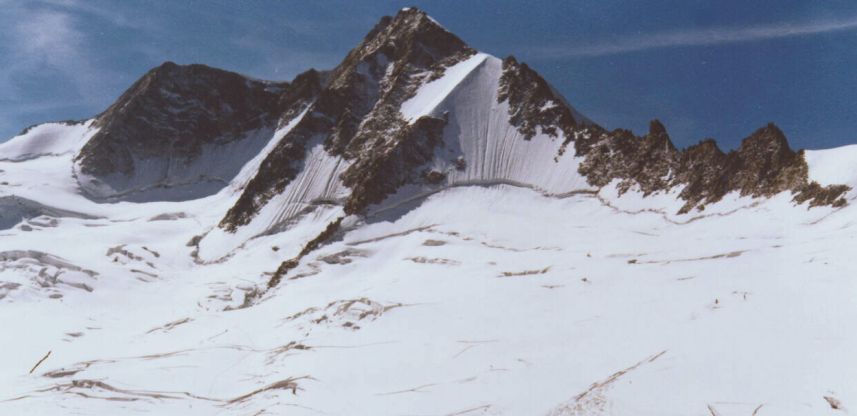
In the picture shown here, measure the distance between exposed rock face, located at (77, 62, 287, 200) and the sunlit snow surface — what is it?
4153 cm

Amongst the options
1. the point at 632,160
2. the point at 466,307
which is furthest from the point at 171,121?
the point at 466,307

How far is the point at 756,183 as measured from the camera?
35.7 metres

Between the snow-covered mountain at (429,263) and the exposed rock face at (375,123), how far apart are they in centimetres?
33

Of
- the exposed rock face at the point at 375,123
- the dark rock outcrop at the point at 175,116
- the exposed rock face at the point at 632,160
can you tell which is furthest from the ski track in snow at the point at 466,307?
the dark rock outcrop at the point at 175,116

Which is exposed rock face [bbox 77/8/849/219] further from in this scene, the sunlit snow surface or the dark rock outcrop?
the sunlit snow surface

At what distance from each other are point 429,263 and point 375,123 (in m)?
36.8

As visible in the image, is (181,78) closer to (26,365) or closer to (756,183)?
(26,365)

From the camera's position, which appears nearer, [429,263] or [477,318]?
[477,318]

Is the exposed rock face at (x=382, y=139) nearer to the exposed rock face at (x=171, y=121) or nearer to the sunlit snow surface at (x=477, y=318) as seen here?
the exposed rock face at (x=171, y=121)

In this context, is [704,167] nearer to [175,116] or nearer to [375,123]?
[375,123]

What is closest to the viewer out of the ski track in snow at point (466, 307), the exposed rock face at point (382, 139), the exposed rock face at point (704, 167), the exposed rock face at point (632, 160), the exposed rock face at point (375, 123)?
the ski track in snow at point (466, 307)

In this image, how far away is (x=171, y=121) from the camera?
96000mm

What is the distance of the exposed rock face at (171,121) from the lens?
86312 millimetres

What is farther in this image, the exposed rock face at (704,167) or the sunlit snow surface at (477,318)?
the exposed rock face at (704,167)
